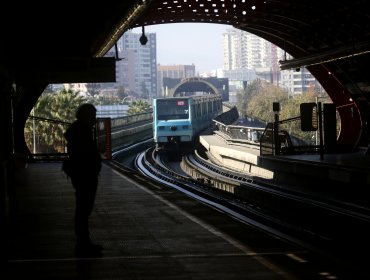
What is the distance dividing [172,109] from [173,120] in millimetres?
763

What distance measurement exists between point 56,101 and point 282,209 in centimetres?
5287

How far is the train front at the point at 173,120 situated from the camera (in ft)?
160

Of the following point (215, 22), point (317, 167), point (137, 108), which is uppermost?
point (215, 22)

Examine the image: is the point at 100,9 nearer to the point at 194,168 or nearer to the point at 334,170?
the point at 334,170

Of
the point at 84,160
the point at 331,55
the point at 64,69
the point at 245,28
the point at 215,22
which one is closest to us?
the point at 84,160

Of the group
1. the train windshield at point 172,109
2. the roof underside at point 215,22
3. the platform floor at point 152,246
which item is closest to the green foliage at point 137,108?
the train windshield at point 172,109

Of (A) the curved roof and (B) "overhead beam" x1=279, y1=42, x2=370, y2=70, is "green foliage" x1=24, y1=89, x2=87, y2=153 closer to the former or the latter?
(A) the curved roof

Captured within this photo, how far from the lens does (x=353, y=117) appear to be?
126 ft

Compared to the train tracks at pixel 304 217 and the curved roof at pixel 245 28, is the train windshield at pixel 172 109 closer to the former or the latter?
the curved roof at pixel 245 28

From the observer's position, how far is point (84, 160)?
8.26 metres

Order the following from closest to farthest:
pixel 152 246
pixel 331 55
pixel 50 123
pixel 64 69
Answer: pixel 152 246, pixel 64 69, pixel 331 55, pixel 50 123

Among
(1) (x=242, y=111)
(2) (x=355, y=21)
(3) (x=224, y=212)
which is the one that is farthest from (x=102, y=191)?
(1) (x=242, y=111)

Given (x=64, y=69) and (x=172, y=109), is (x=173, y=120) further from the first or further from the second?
(x=64, y=69)

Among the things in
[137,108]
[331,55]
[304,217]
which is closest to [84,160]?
[304,217]
